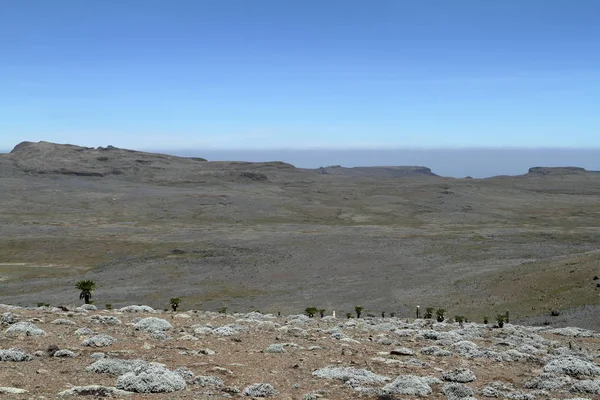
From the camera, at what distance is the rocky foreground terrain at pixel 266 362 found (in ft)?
36.8

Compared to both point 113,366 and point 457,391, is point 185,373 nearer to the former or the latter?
point 113,366

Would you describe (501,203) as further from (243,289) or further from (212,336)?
(212,336)

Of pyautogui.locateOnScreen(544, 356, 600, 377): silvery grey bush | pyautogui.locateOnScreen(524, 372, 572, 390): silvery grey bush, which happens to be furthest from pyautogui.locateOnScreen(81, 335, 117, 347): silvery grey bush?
pyautogui.locateOnScreen(544, 356, 600, 377): silvery grey bush

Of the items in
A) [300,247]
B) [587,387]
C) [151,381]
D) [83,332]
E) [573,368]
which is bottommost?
[300,247]

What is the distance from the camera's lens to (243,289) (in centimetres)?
5378

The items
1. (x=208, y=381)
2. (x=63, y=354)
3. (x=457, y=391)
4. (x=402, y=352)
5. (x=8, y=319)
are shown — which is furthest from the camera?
(x=8, y=319)

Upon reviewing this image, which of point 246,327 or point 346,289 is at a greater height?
point 246,327

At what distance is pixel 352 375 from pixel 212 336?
597 centimetres

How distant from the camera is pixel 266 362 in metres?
14.0

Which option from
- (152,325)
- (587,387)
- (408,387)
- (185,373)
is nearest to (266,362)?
(185,373)

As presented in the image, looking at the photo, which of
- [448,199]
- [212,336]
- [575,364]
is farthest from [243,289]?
[448,199]

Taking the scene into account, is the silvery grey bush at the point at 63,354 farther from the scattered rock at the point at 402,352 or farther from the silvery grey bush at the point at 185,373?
the scattered rock at the point at 402,352

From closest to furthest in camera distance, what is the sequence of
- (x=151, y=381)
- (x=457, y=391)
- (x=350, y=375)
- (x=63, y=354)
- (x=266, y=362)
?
(x=151, y=381) → (x=457, y=391) → (x=350, y=375) → (x=63, y=354) → (x=266, y=362)

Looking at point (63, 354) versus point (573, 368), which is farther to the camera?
point (573, 368)
